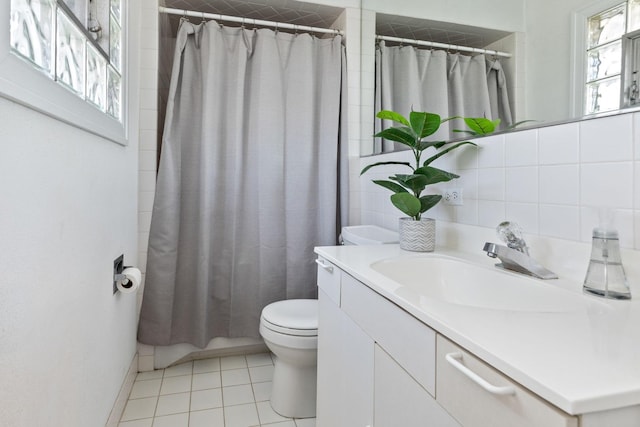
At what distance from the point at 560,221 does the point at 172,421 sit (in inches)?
68.5

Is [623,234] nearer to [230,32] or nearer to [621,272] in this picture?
[621,272]

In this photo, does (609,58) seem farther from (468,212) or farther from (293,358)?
(293,358)

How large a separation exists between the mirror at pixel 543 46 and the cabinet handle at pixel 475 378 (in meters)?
0.75

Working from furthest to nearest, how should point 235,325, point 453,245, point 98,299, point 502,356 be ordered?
point 235,325, point 453,245, point 98,299, point 502,356

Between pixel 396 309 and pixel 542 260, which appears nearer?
pixel 396 309

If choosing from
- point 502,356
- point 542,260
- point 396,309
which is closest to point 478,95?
point 542,260

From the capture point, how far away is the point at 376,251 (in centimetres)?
132

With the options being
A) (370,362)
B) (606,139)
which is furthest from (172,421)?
(606,139)

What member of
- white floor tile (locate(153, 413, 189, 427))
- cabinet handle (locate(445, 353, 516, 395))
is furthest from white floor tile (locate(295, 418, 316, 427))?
cabinet handle (locate(445, 353, 516, 395))

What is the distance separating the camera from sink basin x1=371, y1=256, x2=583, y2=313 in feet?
2.70

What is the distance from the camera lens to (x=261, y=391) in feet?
6.04

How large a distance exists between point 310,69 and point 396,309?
1749mm

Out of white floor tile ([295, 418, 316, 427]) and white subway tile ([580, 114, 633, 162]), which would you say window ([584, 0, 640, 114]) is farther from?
white floor tile ([295, 418, 316, 427])

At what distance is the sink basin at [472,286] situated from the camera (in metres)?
0.82
